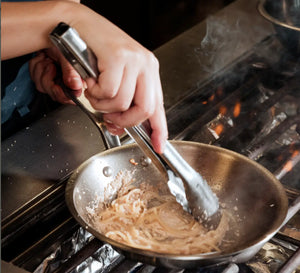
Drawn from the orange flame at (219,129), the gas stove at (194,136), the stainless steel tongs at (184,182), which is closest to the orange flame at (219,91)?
the gas stove at (194,136)

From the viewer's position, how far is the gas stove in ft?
3.43

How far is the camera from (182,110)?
59.1 inches

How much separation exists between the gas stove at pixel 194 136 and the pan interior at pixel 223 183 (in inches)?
2.7

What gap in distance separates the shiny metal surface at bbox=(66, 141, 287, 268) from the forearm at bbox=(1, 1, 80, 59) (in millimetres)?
300

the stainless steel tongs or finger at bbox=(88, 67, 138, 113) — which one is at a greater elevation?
finger at bbox=(88, 67, 138, 113)

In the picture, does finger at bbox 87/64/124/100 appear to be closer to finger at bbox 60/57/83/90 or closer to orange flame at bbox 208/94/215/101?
finger at bbox 60/57/83/90

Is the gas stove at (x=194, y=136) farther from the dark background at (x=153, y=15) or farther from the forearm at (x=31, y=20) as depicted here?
the dark background at (x=153, y=15)

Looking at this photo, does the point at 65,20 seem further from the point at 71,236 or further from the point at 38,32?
the point at 71,236

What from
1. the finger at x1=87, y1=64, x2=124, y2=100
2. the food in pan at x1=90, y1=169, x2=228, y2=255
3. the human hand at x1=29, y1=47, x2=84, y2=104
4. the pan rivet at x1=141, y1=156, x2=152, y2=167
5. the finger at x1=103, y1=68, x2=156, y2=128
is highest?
the finger at x1=87, y1=64, x2=124, y2=100

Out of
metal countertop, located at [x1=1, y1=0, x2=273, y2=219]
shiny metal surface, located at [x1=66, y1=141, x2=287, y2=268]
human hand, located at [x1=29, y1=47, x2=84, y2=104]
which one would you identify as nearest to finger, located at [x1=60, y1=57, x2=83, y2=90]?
human hand, located at [x1=29, y1=47, x2=84, y2=104]

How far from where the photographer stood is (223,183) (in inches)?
47.3

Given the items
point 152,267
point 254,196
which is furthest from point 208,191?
point 152,267

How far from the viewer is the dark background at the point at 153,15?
322 centimetres

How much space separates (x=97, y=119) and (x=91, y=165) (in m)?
0.14
